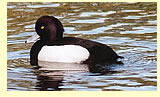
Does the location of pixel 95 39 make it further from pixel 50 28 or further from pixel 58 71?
pixel 58 71

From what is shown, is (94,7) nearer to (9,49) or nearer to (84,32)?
(84,32)

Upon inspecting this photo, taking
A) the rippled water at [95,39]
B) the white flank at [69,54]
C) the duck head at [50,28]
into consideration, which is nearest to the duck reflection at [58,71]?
the rippled water at [95,39]

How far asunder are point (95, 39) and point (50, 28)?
1.49m

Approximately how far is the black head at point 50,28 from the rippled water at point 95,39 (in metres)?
0.60

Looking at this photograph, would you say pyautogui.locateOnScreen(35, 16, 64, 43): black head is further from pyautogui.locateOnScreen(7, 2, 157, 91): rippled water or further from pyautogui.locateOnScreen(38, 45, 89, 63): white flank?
pyautogui.locateOnScreen(7, 2, 157, 91): rippled water

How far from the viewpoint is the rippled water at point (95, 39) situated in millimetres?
9484

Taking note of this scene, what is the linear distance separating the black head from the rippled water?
0.60m

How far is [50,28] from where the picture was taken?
1159 centimetres

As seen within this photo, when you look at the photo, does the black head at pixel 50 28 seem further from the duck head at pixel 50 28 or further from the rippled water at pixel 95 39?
the rippled water at pixel 95 39

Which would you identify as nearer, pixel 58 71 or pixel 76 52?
pixel 58 71

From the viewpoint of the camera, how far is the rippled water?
31.1 ft

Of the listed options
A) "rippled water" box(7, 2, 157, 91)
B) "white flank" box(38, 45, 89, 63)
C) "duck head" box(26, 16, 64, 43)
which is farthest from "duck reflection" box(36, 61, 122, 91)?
"duck head" box(26, 16, 64, 43)

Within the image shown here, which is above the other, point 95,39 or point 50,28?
point 50,28

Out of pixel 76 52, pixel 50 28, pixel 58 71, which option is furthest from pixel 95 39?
pixel 58 71
